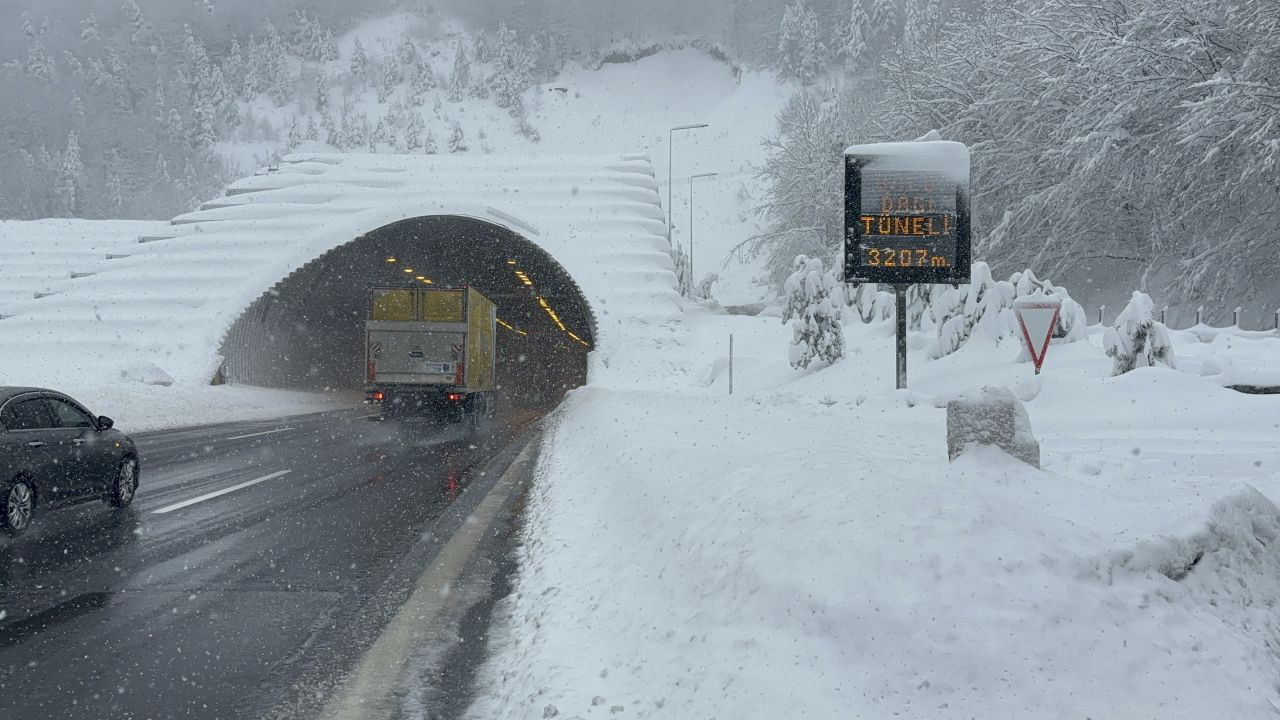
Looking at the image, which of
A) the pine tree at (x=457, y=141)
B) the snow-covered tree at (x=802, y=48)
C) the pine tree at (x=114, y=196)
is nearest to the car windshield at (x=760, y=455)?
the pine tree at (x=114, y=196)

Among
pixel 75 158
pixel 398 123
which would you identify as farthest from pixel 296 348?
pixel 398 123

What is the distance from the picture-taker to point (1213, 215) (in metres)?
30.0

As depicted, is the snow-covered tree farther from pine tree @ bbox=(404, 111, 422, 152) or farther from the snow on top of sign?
the snow on top of sign

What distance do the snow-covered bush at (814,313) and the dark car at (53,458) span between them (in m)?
19.4

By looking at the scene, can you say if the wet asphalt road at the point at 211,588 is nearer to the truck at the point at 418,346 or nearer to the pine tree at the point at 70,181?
the truck at the point at 418,346

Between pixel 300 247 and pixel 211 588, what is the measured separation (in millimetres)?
40527

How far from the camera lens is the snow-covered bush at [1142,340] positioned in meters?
15.9

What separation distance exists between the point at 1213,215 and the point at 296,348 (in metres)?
40.6

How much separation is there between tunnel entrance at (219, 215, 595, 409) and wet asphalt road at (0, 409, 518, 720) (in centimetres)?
2506

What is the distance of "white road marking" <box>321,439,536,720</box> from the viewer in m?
4.79

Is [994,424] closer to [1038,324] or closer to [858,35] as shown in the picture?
[1038,324]

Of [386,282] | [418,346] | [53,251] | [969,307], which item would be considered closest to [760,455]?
[969,307]

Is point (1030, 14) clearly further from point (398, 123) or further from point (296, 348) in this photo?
point (398, 123)

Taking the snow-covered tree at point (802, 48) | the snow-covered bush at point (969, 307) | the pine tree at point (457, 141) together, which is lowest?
the snow-covered bush at point (969, 307)
